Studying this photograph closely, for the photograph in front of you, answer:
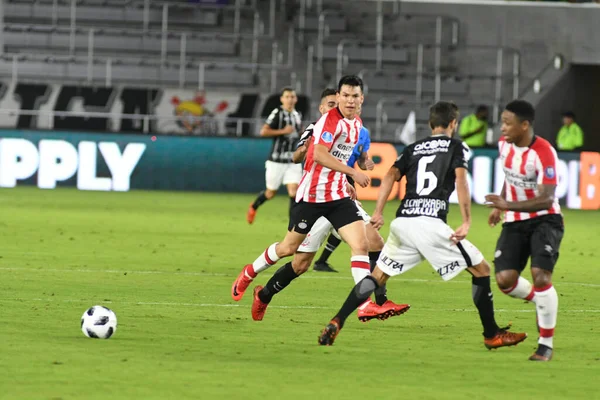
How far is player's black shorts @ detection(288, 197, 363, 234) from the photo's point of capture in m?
10.0

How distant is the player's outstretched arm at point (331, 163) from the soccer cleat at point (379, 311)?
1076mm

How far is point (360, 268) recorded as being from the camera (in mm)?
9648

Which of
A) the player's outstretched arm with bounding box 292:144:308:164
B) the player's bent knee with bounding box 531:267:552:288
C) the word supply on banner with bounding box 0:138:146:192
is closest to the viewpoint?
the player's bent knee with bounding box 531:267:552:288

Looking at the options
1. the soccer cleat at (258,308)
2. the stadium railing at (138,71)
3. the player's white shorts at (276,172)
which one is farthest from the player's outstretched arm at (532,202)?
the stadium railing at (138,71)

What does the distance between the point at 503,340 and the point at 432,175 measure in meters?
1.27

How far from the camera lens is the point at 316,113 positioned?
31.9m

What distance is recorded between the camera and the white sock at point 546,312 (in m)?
8.57

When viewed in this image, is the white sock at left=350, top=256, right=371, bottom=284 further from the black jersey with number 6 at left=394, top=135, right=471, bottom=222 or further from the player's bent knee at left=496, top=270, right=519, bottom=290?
the player's bent knee at left=496, top=270, right=519, bottom=290

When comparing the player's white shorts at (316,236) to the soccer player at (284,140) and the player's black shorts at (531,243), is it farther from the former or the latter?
the soccer player at (284,140)

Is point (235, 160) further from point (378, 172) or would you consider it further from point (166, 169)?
point (378, 172)

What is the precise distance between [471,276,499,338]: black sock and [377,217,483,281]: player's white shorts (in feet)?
0.49

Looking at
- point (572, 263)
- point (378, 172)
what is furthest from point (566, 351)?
point (378, 172)

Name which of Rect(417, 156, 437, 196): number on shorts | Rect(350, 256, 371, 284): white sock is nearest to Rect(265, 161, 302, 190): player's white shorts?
Rect(350, 256, 371, 284): white sock

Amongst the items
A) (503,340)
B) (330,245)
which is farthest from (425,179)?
(330,245)
